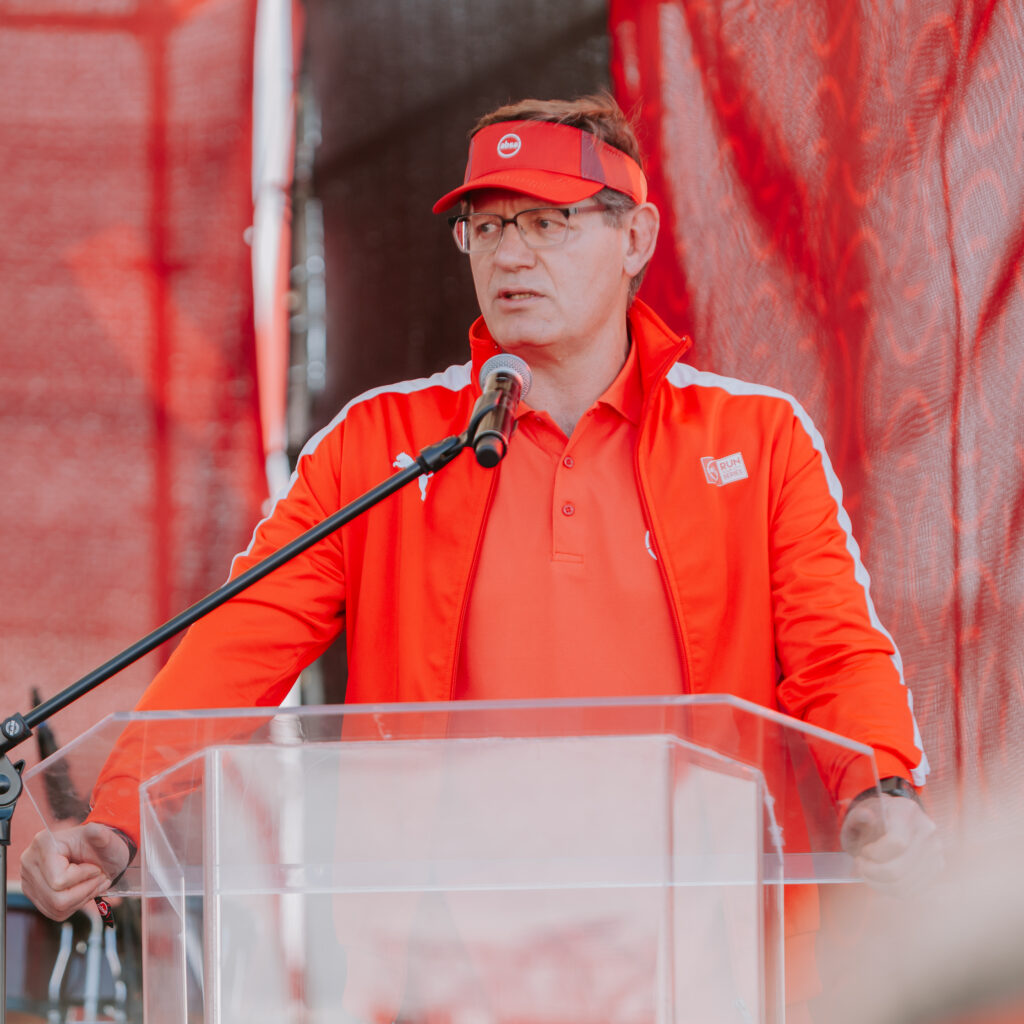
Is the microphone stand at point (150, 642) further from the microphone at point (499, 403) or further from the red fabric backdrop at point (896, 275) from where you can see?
the red fabric backdrop at point (896, 275)

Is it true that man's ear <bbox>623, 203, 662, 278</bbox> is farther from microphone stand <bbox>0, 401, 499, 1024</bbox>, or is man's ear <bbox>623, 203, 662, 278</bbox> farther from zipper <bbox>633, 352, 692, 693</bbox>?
microphone stand <bbox>0, 401, 499, 1024</bbox>

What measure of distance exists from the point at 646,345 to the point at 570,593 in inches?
17.6

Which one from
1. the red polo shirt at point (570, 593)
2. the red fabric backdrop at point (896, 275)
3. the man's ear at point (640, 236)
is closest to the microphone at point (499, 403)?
the red polo shirt at point (570, 593)

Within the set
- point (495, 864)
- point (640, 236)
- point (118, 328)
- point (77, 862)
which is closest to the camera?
point (495, 864)

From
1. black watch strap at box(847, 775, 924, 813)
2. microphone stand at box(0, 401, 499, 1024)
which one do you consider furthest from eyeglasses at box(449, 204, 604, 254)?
black watch strap at box(847, 775, 924, 813)

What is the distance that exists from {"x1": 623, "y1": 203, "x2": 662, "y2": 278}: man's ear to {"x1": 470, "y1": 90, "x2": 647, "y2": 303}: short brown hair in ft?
0.10

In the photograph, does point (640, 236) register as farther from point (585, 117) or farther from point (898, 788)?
point (898, 788)

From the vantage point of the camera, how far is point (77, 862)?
1.20 metres

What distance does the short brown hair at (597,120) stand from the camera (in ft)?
6.66

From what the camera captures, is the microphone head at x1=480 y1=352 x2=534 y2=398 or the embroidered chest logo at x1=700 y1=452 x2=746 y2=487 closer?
the microphone head at x1=480 y1=352 x2=534 y2=398

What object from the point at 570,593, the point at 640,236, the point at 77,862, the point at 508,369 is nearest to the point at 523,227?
the point at 640,236

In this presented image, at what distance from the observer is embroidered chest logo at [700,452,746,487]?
6.36 ft

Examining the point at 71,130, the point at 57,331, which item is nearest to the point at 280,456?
the point at 57,331

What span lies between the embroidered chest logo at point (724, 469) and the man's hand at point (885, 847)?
2.89ft
